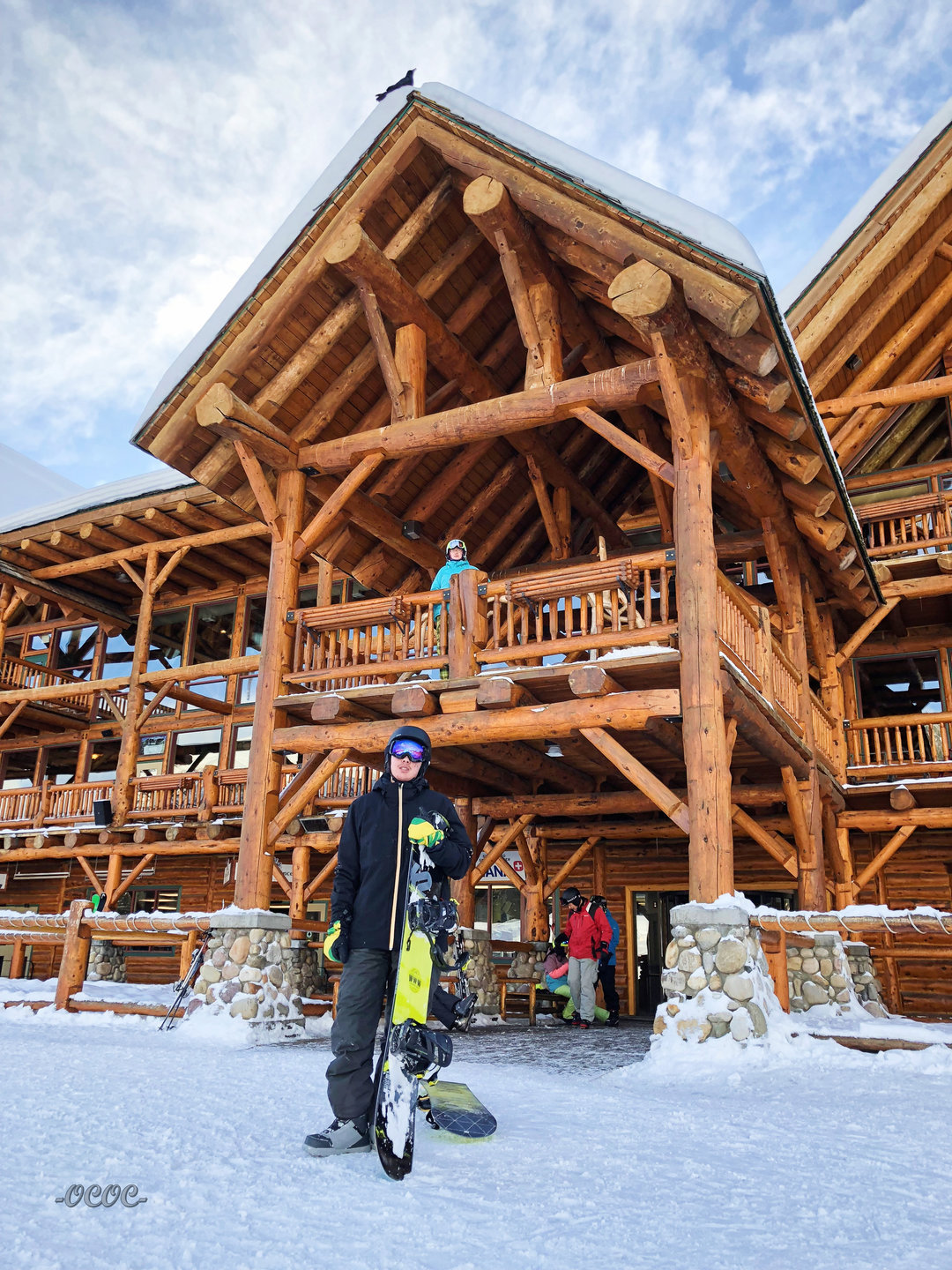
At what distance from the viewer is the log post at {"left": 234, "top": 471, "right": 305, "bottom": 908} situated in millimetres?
10414

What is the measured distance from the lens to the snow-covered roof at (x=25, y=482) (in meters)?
70.7

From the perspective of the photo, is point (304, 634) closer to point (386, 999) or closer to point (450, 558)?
point (450, 558)

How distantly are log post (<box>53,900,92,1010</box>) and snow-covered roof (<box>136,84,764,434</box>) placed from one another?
5.12 metres

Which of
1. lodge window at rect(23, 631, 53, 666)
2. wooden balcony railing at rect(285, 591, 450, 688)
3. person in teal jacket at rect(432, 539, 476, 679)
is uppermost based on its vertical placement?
lodge window at rect(23, 631, 53, 666)

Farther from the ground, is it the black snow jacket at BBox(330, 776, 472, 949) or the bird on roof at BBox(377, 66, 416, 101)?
the bird on roof at BBox(377, 66, 416, 101)

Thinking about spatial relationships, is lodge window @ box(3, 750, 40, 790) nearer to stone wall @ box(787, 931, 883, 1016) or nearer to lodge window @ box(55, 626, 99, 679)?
lodge window @ box(55, 626, 99, 679)

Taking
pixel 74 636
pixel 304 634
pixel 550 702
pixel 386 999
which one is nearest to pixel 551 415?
pixel 550 702

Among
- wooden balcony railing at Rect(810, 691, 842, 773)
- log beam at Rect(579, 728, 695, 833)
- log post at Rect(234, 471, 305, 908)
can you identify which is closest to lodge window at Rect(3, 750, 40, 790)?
log post at Rect(234, 471, 305, 908)

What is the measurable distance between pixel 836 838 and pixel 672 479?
633cm

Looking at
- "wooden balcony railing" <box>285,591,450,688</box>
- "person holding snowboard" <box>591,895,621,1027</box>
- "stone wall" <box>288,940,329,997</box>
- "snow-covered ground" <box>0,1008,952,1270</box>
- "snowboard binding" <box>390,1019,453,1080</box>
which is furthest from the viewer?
"stone wall" <box>288,940,329,997</box>

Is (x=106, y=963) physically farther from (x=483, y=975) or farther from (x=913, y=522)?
(x=913, y=522)

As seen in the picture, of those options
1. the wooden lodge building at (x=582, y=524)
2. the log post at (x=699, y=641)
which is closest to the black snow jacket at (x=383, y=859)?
the log post at (x=699, y=641)

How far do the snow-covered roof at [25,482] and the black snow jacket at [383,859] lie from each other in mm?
67715

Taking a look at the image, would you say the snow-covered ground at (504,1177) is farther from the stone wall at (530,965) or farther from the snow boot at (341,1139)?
the stone wall at (530,965)
